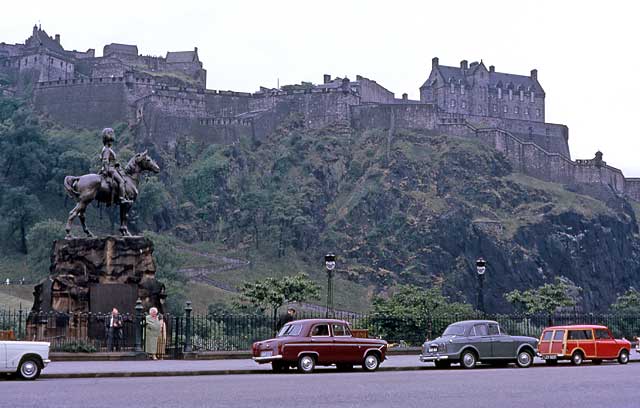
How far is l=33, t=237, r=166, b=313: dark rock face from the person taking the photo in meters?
30.3

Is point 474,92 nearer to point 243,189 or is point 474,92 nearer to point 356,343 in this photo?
point 243,189

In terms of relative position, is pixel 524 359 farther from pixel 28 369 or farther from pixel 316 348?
pixel 28 369

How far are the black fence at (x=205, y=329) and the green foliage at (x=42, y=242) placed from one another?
4206cm

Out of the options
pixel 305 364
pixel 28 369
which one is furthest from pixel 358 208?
pixel 28 369

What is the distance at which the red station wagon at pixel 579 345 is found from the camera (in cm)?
2894

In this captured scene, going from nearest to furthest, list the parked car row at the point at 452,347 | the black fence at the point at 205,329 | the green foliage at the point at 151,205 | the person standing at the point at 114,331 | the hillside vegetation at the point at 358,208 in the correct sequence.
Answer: the parked car row at the point at 452,347 < the person standing at the point at 114,331 < the black fence at the point at 205,329 < the green foliage at the point at 151,205 < the hillside vegetation at the point at 358,208

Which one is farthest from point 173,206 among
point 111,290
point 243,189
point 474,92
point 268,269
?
point 111,290

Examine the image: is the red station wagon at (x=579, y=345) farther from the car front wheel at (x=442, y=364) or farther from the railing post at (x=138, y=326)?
the railing post at (x=138, y=326)

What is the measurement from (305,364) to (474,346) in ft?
16.8

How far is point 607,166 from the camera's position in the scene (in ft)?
419

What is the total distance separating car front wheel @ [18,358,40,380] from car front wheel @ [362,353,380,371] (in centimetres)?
876

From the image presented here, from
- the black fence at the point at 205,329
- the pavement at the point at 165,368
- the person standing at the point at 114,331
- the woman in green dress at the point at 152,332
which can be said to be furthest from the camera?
the black fence at the point at 205,329

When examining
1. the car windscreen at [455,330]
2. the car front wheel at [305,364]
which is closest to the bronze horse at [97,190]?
the car front wheel at [305,364]

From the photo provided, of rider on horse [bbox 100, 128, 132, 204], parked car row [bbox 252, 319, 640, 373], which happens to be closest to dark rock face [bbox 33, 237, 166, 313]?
rider on horse [bbox 100, 128, 132, 204]
